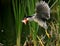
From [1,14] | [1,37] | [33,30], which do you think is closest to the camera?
[33,30]

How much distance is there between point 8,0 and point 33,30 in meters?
4.70

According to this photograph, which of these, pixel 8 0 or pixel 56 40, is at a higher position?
pixel 8 0

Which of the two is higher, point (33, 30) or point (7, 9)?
point (7, 9)

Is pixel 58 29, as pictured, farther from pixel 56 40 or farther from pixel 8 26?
pixel 8 26

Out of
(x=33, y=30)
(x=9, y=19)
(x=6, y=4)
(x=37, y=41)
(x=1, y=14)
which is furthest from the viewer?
(x=6, y=4)

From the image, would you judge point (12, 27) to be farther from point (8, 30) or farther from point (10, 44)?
point (10, 44)

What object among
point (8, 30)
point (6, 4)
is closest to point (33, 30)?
point (8, 30)

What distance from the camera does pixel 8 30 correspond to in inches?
179

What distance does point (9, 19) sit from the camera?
5656 mm

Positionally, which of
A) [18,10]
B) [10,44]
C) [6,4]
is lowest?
[10,44]

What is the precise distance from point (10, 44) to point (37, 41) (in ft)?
4.47

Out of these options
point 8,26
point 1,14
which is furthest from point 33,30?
point 1,14

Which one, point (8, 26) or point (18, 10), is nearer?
point (18, 10)

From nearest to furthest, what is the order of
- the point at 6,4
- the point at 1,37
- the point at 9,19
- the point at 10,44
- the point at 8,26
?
the point at 10,44 → the point at 1,37 → the point at 8,26 → the point at 9,19 → the point at 6,4
